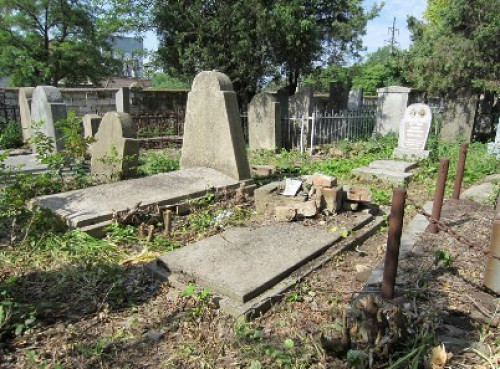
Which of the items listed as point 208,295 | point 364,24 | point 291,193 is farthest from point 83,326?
point 364,24

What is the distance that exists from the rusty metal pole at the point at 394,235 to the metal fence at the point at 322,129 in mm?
7754

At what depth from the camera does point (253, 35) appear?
35.4 feet

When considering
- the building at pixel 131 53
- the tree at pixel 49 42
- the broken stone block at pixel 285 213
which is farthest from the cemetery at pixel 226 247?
the tree at pixel 49 42

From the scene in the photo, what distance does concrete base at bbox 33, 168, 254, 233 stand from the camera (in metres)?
4.11

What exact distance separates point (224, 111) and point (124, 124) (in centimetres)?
160

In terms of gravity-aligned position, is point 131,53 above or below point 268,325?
above

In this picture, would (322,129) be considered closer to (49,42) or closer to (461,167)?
Result: (461,167)

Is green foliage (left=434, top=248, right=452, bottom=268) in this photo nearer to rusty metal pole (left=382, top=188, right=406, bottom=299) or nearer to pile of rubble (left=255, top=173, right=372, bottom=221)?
rusty metal pole (left=382, top=188, right=406, bottom=299)

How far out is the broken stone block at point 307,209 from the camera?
4.28 m

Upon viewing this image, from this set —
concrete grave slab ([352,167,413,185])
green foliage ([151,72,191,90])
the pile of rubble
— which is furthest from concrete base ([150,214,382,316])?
green foliage ([151,72,191,90])

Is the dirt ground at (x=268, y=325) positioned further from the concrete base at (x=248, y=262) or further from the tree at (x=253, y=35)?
the tree at (x=253, y=35)

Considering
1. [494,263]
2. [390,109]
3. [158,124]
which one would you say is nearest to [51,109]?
[158,124]

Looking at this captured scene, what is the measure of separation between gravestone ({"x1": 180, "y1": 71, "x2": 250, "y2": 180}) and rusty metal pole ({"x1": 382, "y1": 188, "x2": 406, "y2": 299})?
3312 millimetres

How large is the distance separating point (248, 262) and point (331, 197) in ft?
5.24
